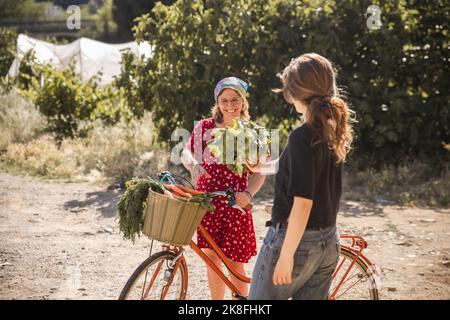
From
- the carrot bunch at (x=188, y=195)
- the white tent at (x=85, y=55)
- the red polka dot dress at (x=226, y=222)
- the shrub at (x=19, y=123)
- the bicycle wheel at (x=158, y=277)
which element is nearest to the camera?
the carrot bunch at (x=188, y=195)

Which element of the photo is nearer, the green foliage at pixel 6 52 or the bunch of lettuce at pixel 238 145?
the bunch of lettuce at pixel 238 145

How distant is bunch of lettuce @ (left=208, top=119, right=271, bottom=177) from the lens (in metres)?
3.09

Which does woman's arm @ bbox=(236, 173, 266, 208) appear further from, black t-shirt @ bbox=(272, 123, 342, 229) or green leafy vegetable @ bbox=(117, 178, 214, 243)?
black t-shirt @ bbox=(272, 123, 342, 229)

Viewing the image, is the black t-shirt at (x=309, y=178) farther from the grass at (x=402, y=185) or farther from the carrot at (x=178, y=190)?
the grass at (x=402, y=185)

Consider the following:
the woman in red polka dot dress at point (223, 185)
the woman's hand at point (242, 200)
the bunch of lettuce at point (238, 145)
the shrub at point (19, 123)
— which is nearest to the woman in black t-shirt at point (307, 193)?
the bunch of lettuce at point (238, 145)

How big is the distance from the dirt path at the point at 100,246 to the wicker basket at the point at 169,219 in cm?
178

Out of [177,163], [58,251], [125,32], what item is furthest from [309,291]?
[125,32]

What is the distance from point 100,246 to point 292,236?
12.4ft

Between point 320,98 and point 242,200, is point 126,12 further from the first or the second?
point 320,98

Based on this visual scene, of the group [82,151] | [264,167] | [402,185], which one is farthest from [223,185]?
[82,151]

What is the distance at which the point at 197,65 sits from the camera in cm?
960

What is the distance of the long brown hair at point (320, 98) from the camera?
101 inches

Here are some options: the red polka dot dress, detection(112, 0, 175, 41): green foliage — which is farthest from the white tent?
the red polka dot dress

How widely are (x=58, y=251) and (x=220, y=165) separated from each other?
106 inches
